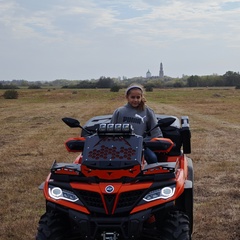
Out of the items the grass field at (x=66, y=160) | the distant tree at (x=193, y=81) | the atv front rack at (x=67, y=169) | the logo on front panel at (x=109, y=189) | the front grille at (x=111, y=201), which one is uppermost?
the atv front rack at (x=67, y=169)

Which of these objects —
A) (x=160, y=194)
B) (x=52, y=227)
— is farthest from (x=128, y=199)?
(x=52, y=227)

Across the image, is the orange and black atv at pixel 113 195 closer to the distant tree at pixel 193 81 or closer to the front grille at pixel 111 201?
the front grille at pixel 111 201

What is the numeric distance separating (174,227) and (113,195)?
1.90 feet

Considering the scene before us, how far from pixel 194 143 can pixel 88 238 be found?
31.2ft

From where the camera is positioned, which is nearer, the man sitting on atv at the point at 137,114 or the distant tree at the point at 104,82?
the man sitting on atv at the point at 137,114

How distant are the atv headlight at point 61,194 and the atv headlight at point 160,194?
23.1 inches

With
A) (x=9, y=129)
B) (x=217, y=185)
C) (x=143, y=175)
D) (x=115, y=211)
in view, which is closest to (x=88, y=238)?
(x=115, y=211)

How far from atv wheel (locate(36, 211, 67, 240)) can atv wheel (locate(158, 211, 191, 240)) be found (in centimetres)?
83

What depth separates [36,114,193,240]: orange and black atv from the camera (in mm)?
3684

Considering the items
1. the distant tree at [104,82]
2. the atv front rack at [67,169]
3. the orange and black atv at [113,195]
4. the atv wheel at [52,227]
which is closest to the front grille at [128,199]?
the orange and black atv at [113,195]

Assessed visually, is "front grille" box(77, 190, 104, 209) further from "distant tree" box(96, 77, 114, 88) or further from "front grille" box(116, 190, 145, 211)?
"distant tree" box(96, 77, 114, 88)

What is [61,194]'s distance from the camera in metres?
3.88

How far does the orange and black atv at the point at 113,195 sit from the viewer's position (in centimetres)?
368

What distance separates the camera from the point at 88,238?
12.1ft
